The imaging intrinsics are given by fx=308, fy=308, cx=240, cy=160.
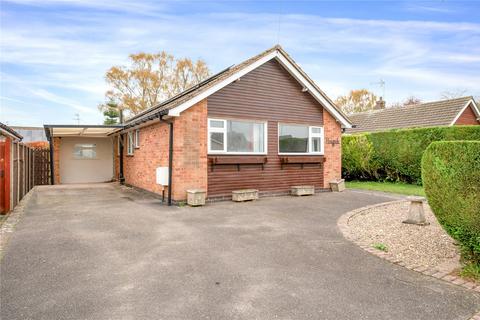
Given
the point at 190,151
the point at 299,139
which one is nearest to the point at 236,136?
the point at 190,151

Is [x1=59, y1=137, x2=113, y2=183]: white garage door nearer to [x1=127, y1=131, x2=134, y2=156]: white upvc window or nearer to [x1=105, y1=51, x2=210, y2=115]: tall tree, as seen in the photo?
[x1=127, y1=131, x2=134, y2=156]: white upvc window

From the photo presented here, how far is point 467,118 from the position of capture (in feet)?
67.7

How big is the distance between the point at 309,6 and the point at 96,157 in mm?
14414

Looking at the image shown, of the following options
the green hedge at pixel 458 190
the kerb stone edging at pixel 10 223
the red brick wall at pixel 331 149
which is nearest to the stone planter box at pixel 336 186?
the red brick wall at pixel 331 149

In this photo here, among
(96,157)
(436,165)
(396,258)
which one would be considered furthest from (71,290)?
(96,157)

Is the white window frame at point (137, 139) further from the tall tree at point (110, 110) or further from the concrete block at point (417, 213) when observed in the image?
the tall tree at point (110, 110)

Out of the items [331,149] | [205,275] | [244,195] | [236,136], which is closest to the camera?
[205,275]

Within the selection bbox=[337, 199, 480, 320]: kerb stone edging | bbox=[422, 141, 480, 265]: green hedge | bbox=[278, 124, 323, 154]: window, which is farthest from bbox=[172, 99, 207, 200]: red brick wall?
bbox=[422, 141, 480, 265]: green hedge

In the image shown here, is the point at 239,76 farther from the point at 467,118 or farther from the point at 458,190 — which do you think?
the point at 467,118

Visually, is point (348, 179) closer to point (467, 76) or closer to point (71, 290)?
point (71, 290)

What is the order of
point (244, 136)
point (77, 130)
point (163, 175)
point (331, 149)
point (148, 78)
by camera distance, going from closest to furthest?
1. point (163, 175)
2. point (244, 136)
3. point (331, 149)
4. point (77, 130)
5. point (148, 78)

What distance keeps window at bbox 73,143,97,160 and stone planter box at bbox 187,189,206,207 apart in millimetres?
11635

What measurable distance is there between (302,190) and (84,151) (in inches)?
527

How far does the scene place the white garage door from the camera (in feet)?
58.2
